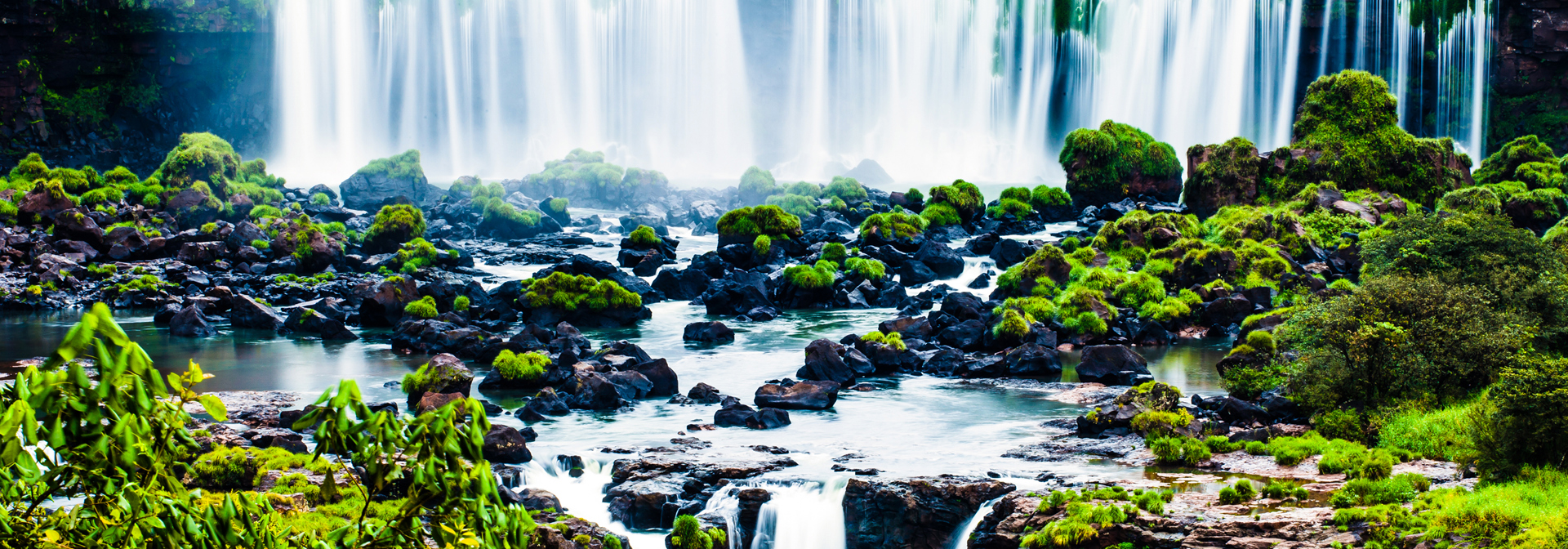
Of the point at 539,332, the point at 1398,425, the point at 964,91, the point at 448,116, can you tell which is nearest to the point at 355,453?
the point at 1398,425

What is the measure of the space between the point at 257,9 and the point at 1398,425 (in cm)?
5978

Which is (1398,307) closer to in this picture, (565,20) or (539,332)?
(539,332)

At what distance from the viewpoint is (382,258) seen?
3159 centimetres

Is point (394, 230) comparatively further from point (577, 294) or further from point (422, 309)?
point (577, 294)

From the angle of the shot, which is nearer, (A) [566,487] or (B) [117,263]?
(A) [566,487]

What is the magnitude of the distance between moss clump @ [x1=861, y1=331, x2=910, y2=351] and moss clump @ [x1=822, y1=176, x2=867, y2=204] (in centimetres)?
2391

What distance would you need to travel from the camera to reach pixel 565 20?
2477 inches

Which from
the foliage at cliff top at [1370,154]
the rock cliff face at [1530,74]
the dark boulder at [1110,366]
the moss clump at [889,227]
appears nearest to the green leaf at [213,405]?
the dark boulder at [1110,366]

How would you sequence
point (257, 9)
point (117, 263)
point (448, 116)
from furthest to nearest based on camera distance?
point (448, 116), point (257, 9), point (117, 263)

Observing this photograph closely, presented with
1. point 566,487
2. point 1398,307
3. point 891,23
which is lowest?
point 566,487

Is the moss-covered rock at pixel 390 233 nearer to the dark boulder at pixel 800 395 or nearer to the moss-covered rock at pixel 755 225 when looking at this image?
the moss-covered rock at pixel 755 225

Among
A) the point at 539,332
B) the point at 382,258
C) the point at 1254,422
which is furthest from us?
the point at 382,258

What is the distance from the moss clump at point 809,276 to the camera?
27.2 m

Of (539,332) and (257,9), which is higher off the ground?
(257,9)
